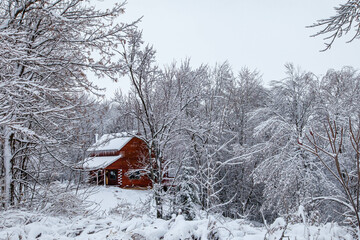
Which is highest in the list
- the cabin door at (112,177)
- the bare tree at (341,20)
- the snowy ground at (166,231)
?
the bare tree at (341,20)

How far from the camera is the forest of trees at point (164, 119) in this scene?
14.4ft

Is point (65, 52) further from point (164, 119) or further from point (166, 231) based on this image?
point (164, 119)

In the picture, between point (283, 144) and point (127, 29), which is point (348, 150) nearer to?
point (283, 144)

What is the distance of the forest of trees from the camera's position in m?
4.38

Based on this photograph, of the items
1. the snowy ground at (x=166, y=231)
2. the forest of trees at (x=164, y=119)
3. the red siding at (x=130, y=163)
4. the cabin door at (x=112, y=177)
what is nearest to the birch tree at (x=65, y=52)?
the forest of trees at (x=164, y=119)

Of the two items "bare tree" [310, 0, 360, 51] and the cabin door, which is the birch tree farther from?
the cabin door

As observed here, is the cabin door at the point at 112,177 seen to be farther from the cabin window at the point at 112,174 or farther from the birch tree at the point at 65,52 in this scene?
the birch tree at the point at 65,52

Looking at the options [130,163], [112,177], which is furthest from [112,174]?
[130,163]

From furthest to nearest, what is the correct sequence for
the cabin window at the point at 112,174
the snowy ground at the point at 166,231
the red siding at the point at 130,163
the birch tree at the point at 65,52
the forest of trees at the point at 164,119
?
the cabin window at the point at 112,174 < the red siding at the point at 130,163 < the birch tree at the point at 65,52 < the forest of trees at the point at 164,119 < the snowy ground at the point at 166,231

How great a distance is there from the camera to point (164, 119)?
1202cm

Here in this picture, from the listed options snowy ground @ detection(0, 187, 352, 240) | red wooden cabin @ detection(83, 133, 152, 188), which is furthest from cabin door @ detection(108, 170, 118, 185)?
snowy ground @ detection(0, 187, 352, 240)

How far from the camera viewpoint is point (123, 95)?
44.8 ft

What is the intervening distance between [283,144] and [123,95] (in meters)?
9.30

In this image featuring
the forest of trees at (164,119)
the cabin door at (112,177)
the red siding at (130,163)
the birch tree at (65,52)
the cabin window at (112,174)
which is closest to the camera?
the forest of trees at (164,119)
